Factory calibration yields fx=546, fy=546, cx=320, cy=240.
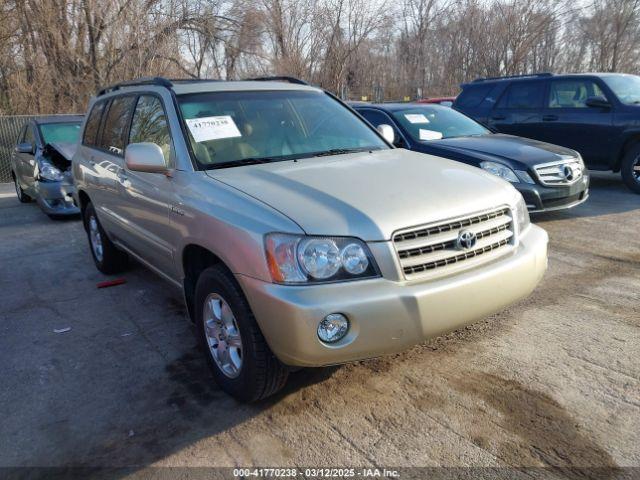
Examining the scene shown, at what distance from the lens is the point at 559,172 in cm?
648

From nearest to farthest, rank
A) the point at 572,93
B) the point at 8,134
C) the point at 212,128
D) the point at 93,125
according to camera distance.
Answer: the point at 212,128 → the point at 93,125 → the point at 572,93 → the point at 8,134

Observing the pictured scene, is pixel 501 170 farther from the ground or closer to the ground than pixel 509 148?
closer to the ground

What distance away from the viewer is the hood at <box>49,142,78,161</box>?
29.0ft

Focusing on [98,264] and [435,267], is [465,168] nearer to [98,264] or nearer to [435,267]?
[435,267]

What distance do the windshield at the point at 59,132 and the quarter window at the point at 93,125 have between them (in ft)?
13.5

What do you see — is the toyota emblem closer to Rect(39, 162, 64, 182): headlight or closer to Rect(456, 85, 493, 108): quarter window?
Rect(39, 162, 64, 182): headlight

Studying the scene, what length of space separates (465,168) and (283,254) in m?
1.62

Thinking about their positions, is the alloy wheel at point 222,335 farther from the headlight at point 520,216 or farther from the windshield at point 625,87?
the windshield at point 625,87

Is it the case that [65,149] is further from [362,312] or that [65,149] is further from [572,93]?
[572,93]

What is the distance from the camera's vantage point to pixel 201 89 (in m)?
3.96

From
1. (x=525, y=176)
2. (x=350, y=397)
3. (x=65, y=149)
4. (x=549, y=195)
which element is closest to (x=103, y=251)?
(x=350, y=397)

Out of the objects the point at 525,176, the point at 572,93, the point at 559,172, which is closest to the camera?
the point at 525,176

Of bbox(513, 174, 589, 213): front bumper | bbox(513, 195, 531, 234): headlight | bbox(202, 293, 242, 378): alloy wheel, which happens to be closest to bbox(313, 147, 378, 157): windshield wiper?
bbox(513, 195, 531, 234): headlight

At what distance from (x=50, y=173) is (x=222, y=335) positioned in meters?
6.78
